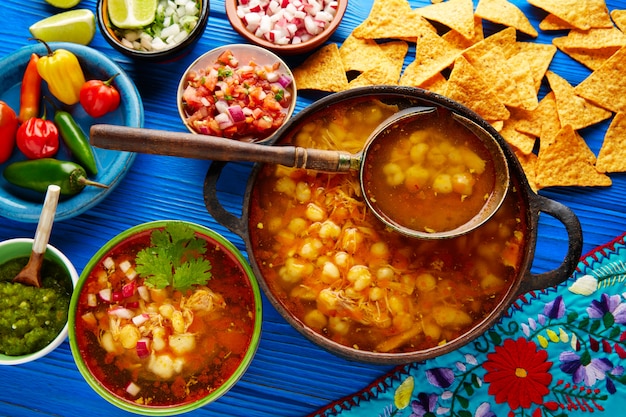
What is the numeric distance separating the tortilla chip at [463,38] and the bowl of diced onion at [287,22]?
55 centimetres

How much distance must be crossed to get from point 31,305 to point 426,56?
85.5 inches

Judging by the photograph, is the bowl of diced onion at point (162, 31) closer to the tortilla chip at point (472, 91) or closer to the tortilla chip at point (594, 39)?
the tortilla chip at point (472, 91)

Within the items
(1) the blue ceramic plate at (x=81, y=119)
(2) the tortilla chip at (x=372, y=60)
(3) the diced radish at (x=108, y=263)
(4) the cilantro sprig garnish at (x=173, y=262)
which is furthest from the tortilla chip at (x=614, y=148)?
(3) the diced radish at (x=108, y=263)

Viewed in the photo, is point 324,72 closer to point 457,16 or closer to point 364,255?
point 457,16

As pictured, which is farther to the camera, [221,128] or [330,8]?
[330,8]

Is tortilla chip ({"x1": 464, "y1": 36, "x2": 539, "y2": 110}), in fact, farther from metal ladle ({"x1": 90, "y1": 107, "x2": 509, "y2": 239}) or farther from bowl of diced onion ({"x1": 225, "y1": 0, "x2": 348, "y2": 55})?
bowl of diced onion ({"x1": 225, "y1": 0, "x2": 348, "y2": 55})

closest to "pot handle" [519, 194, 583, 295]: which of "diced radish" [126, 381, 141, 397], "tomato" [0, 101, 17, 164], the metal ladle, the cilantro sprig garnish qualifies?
the metal ladle

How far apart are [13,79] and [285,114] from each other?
1335 millimetres

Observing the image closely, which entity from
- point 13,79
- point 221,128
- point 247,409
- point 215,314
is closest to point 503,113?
point 221,128

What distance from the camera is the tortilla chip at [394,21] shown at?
2.99m

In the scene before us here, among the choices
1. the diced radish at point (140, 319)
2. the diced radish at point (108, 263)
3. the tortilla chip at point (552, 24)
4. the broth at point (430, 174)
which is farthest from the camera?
the tortilla chip at point (552, 24)

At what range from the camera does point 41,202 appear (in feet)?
9.39

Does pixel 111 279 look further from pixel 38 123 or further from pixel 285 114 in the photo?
pixel 285 114

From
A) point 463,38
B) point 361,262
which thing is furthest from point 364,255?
point 463,38
